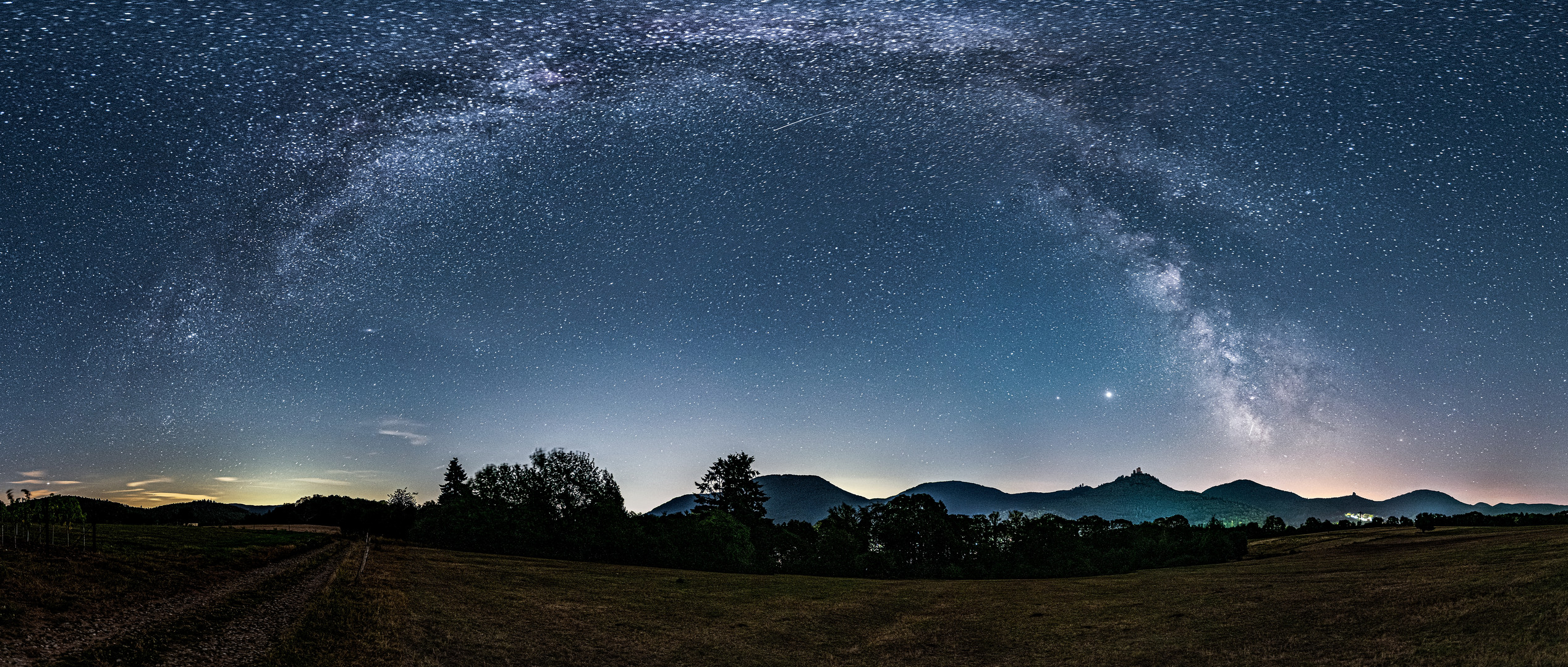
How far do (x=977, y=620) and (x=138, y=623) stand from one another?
42.0 meters

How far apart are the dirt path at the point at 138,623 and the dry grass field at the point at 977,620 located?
217cm

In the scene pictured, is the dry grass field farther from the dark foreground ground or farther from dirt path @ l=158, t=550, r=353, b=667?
the dark foreground ground

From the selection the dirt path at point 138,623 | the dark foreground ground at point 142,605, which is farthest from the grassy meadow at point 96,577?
the dirt path at point 138,623

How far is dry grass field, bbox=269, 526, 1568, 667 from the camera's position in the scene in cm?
3081

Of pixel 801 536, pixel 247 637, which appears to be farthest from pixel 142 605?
pixel 801 536

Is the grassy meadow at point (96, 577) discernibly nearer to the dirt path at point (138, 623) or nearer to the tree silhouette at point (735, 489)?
the dirt path at point (138, 623)

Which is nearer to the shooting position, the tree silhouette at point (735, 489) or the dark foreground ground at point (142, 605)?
the dark foreground ground at point (142, 605)

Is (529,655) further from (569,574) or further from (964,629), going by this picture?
(569,574)

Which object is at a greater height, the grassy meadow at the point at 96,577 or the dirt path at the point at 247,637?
the grassy meadow at the point at 96,577

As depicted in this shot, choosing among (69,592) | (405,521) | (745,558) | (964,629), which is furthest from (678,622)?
(405,521)

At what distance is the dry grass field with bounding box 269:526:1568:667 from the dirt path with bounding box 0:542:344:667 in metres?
2.17

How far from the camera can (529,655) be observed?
31922mm

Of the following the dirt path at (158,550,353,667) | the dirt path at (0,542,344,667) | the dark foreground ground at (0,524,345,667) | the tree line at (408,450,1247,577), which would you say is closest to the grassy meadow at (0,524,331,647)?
the dark foreground ground at (0,524,345,667)

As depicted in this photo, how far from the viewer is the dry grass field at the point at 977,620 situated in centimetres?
3081
